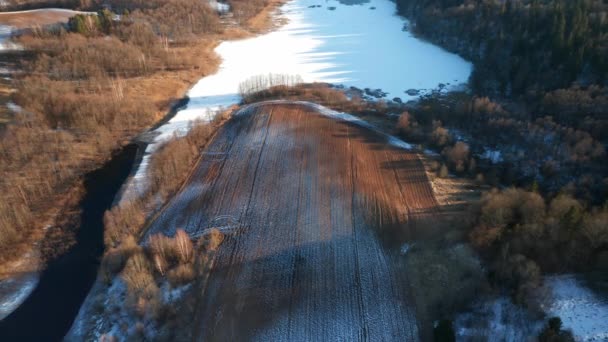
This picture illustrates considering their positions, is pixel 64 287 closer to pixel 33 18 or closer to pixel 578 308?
pixel 578 308

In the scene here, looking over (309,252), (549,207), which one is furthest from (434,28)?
(309,252)

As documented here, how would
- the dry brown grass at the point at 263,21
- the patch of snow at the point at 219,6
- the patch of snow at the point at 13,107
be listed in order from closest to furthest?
1. the patch of snow at the point at 13,107
2. the dry brown grass at the point at 263,21
3. the patch of snow at the point at 219,6

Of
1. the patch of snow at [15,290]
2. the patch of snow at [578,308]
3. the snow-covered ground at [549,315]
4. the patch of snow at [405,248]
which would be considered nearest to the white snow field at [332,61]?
the patch of snow at [15,290]

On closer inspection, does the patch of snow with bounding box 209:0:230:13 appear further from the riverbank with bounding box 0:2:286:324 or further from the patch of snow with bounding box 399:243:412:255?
the patch of snow with bounding box 399:243:412:255

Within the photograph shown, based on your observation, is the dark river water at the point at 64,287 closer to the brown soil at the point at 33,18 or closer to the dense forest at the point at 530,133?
the dense forest at the point at 530,133

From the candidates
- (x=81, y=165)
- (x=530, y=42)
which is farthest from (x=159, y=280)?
(x=530, y=42)

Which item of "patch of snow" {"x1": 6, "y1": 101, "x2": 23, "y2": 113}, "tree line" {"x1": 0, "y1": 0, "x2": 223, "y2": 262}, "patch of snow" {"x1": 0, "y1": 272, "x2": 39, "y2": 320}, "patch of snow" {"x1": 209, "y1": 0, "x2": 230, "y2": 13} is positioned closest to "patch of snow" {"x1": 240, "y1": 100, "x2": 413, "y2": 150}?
"tree line" {"x1": 0, "y1": 0, "x2": 223, "y2": 262}

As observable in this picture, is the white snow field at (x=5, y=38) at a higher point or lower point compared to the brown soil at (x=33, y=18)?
lower
